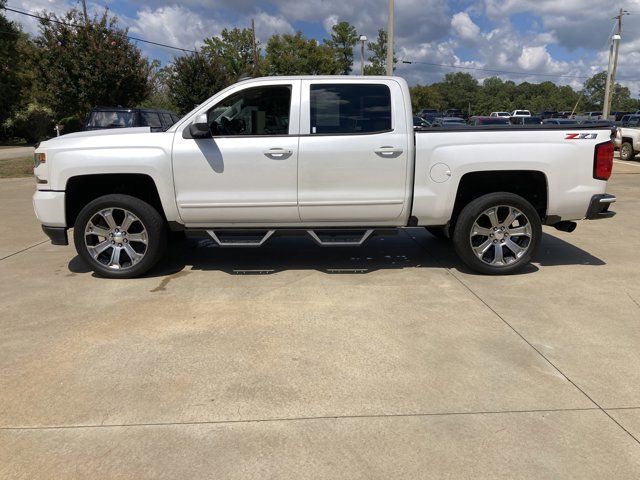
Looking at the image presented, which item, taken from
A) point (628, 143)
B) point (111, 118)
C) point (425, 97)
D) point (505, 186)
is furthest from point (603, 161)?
point (425, 97)

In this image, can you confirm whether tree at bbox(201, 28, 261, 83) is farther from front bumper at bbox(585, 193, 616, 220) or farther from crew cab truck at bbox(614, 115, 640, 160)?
front bumper at bbox(585, 193, 616, 220)

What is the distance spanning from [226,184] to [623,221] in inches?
265

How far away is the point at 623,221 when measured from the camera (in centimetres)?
860

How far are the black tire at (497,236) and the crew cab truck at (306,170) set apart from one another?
0.9 inches

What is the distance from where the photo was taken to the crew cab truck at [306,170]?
5.23 m

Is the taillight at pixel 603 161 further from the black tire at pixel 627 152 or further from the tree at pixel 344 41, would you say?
the tree at pixel 344 41

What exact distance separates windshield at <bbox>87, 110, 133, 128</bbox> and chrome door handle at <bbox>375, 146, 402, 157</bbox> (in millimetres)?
10035

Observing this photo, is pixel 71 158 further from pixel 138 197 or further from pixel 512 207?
pixel 512 207

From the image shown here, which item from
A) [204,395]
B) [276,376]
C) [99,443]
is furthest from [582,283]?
[99,443]

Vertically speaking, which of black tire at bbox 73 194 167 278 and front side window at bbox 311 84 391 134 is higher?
front side window at bbox 311 84 391 134

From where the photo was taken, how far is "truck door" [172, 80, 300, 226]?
17.1 feet

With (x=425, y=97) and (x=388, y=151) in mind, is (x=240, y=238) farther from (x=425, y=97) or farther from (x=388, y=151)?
(x=425, y=97)

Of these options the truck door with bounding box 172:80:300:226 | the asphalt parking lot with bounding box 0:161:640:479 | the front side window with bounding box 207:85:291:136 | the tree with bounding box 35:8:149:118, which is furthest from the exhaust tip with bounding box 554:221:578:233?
the tree with bounding box 35:8:149:118

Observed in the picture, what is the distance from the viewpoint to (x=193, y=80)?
2636 cm
